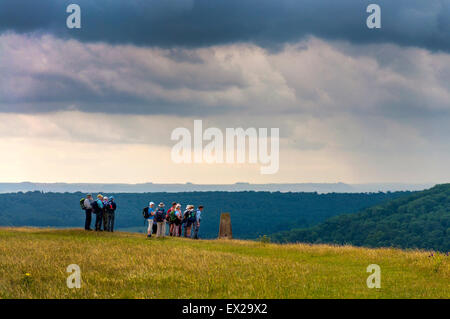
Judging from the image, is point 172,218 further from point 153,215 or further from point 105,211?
point 105,211

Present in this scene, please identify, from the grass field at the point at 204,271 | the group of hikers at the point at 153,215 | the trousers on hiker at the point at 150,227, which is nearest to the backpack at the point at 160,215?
the group of hikers at the point at 153,215

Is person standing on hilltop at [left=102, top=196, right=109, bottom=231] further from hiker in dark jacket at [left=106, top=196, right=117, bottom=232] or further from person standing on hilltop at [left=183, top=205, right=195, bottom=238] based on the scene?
person standing on hilltop at [left=183, top=205, right=195, bottom=238]

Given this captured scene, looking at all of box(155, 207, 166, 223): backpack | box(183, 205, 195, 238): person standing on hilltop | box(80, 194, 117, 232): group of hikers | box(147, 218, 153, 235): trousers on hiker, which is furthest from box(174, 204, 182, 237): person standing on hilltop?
box(80, 194, 117, 232): group of hikers

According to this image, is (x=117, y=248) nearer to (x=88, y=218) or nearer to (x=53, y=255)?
(x=53, y=255)

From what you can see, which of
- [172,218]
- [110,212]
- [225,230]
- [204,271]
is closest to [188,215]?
[172,218]

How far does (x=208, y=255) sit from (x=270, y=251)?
6.01 m

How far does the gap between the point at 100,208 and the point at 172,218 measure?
489 cm

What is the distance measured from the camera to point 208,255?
99.8 feet

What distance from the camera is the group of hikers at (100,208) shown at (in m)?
41.2
